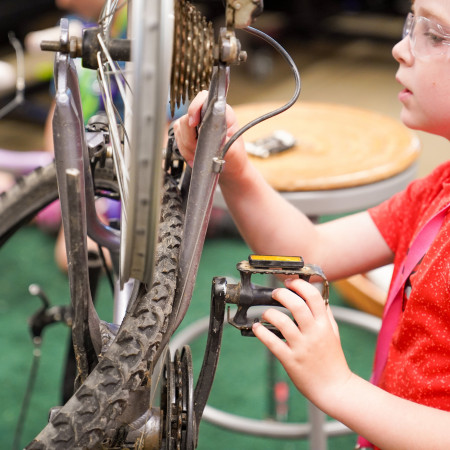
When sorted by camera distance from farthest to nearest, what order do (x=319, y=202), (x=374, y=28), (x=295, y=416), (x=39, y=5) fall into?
1. (x=374, y=28)
2. (x=39, y=5)
3. (x=295, y=416)
4. (x=319, y=202)

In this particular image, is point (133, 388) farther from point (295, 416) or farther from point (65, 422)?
point (295, 416)

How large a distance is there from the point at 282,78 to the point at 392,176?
2.59 m

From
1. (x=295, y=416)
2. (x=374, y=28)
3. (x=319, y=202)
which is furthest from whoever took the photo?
(x=374, y=28)

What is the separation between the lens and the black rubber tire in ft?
1.13

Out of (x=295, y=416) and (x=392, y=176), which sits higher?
(x=392, y=176)

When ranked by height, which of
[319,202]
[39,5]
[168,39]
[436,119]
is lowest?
[39,5]

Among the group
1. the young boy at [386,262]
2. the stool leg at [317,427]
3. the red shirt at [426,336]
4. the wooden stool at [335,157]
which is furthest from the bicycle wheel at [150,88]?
the stool leg at [317,427]

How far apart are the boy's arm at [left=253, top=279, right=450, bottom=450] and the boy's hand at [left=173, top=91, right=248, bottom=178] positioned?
16cm

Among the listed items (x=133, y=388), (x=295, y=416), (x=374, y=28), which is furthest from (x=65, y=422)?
(x=374, y=28)

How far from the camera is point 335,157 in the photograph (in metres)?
1.08

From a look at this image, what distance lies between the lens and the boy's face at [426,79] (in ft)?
1.97

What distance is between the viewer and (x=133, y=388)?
0.36 metres

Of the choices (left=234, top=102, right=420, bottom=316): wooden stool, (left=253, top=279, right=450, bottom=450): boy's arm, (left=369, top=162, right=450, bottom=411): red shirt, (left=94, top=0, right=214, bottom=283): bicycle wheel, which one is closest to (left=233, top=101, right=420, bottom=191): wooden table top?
(left=234, top=102, right=420, bottom=316): wooden stool

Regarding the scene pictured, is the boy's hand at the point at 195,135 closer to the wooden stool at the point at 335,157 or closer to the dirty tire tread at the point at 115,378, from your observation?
the dirty tire tread at the point at 115,378
